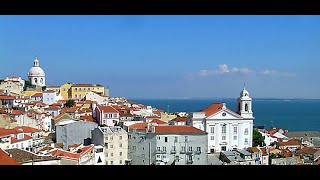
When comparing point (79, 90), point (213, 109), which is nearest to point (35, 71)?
point (79, 90)

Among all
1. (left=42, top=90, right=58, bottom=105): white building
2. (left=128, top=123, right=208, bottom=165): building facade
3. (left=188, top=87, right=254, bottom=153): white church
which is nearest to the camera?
(left=128, top=123, right=208, bottom=165): building facade

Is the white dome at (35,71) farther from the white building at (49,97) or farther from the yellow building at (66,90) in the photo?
the white building at (49,97)

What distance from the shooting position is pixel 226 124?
13711mm

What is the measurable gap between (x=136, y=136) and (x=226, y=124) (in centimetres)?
403

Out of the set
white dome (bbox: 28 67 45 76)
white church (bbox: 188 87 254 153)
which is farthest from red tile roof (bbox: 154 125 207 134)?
white dome (bbox: 28 67 45 76)

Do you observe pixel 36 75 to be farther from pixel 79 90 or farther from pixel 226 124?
pixel 226 124

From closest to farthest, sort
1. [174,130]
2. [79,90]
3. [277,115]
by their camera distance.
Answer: [174,130] → [79,90] → [277,115]

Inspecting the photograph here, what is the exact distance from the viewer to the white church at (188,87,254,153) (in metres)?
13.4

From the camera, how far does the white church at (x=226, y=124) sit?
13.4 m

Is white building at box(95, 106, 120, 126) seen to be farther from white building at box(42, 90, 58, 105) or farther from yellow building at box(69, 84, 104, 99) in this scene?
yellow building at box(69, 84, 104, 99)

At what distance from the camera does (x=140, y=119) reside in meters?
14.3

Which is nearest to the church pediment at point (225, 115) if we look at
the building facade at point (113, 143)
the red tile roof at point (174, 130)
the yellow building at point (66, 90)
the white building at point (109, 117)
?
the red tile roof at point (174, 130)

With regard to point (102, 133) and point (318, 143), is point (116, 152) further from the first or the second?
point (318, 143)
